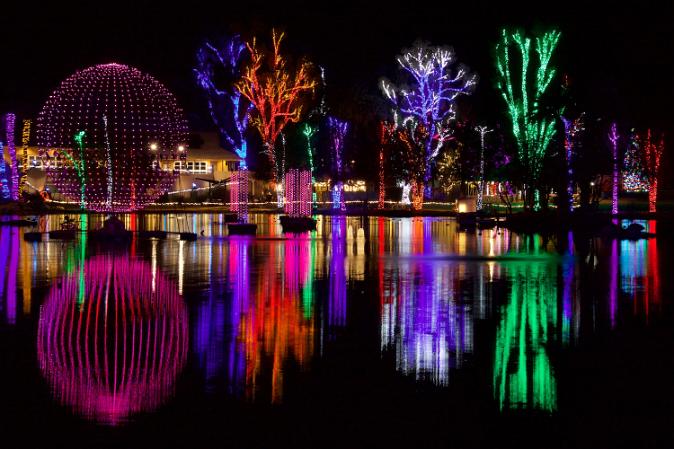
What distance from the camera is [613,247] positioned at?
97.9 ft

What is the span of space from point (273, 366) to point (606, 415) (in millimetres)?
3513

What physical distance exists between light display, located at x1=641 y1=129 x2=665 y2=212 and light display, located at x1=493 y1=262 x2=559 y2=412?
43.4 meters

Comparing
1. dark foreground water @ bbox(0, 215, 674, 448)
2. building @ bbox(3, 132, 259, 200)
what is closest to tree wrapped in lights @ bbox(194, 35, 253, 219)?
building @ bbox(3, 132, 259, 200)

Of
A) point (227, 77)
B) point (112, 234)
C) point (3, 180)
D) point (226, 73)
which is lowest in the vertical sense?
point (112, 234)

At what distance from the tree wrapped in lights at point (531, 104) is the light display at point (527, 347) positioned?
2824cm

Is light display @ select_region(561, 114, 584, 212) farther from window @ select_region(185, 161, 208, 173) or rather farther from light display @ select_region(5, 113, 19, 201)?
window @ select_region(185, 161, 208, 173)

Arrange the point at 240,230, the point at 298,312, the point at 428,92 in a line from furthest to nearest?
the point at 428,92, the point at 240,230, the point at 298,312

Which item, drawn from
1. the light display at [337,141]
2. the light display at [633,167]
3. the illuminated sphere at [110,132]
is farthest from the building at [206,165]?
the illuminated sphere at [110,132]

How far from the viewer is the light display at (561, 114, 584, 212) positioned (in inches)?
1873

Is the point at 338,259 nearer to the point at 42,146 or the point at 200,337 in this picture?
the point at 200,337

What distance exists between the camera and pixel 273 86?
65875 millimetres

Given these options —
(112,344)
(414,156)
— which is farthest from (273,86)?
(112,344)

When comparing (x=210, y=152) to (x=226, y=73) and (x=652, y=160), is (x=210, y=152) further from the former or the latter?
(x=652, y=160)

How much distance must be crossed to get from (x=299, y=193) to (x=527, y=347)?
1173 inches
